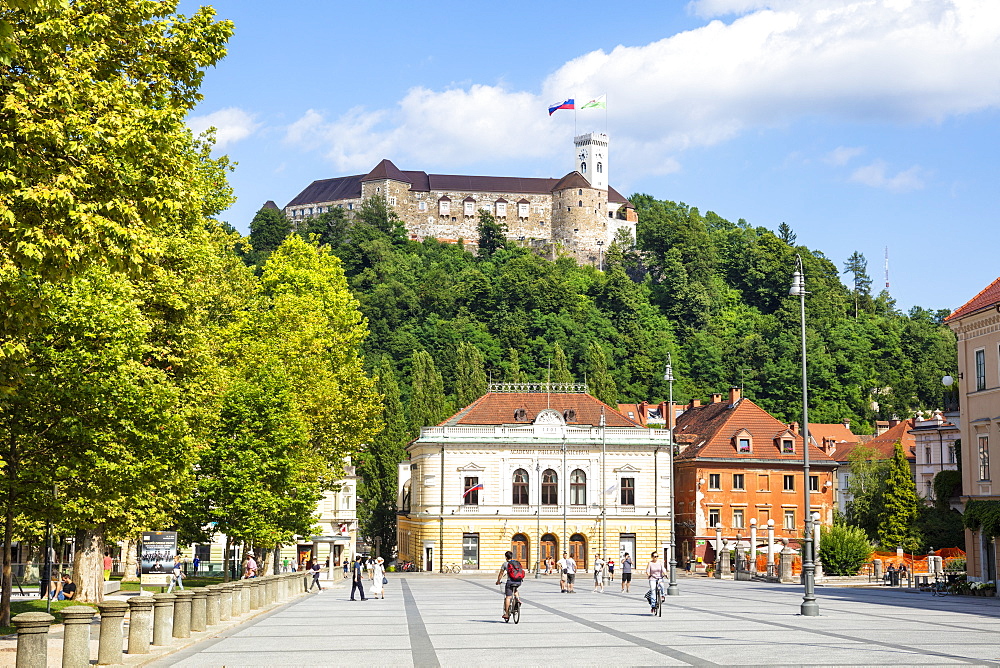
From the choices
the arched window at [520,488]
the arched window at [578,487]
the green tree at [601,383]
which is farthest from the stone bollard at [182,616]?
the green tree at [601,383]

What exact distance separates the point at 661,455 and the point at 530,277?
233ft

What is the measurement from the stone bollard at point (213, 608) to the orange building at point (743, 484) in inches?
2169

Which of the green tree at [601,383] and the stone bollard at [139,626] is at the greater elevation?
the green tree at [601,383]

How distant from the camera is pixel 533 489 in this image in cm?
7806

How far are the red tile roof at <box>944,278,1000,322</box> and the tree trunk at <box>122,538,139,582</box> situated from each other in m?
36.2

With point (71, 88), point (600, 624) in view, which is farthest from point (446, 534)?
point (71, 88)

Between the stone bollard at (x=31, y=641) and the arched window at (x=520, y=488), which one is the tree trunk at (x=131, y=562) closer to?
the arched window at (x=520, y=488)

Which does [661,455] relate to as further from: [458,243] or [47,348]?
[458,243]

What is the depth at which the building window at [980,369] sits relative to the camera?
153ft

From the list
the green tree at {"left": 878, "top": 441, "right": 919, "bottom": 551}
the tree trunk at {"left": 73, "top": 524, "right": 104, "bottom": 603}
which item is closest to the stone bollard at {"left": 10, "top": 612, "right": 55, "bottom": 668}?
the tree trunk at {"left": 73, "top": 524, "right": 104, "bottom": 603}

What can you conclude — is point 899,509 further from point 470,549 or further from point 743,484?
point 470,549

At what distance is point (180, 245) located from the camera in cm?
2762

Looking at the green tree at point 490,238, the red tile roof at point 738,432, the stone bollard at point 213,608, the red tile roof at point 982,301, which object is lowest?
the stone bollard at point 213,608

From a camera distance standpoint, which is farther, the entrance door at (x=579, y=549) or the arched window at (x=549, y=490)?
the arched window at (x=549, y=490)
